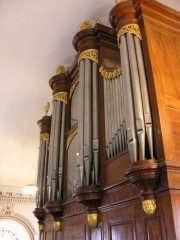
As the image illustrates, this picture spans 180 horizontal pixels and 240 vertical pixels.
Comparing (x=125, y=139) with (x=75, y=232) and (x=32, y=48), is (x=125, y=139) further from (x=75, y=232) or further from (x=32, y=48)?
(x=32, y=48)

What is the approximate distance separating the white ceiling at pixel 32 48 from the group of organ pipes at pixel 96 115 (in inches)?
13.2

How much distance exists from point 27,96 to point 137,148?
384cm

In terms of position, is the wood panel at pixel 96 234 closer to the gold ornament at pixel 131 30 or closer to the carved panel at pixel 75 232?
the carved panel at pixel 75 232

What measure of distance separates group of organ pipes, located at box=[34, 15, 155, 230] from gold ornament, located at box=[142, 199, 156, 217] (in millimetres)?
308

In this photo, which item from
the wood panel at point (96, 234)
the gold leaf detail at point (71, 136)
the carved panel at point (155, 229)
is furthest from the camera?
the gold leaf detail at point (71, 136)

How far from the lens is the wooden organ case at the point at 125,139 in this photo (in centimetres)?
190

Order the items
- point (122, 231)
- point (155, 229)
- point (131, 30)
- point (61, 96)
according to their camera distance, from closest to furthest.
A: point (155, 229) → point (122, 231) → point (131, 30) → point (61, 96)

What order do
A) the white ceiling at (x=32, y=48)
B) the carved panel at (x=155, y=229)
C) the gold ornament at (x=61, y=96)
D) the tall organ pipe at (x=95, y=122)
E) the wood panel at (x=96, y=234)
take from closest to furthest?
the carved panel at (x=155, y=229), the wood panel at (x=96, y=234), the tall organ pipe at (x=95, y=122), the white ceiling at (x=32, y=48), the gold ornament at (x=61, y=96)

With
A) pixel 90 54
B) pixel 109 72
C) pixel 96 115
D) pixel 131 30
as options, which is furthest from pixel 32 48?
pixel 131 30

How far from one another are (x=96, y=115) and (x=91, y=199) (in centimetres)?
93

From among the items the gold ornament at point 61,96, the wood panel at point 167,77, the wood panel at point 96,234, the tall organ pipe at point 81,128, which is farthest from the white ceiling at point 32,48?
the wood panel at point 96,234

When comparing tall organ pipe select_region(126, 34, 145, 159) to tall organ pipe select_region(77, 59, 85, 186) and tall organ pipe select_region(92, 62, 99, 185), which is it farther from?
tall organ pipe select_region(77, 59, 85, 186)

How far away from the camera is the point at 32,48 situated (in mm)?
4344

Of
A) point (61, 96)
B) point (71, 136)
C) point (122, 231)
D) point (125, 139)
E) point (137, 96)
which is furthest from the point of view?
point (61, 96)
